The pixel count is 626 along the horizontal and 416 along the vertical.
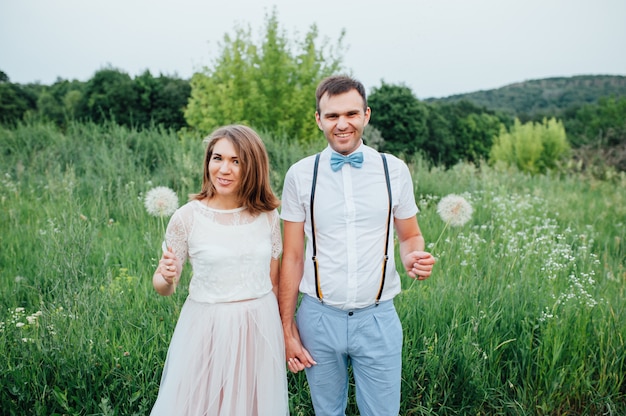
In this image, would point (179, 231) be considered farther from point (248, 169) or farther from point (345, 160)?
point (345, 160)

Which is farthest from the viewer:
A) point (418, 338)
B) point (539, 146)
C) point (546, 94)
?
point (546, 94)

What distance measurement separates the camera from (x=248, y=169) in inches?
89.2

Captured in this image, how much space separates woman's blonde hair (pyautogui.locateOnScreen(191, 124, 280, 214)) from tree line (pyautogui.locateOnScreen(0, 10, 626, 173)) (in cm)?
267

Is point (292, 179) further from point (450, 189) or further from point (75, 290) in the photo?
point (450, 189)

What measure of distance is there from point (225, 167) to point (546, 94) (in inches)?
3604

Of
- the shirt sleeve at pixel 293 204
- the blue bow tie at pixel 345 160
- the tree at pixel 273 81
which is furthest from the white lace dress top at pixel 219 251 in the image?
the tree at pixel 273 81

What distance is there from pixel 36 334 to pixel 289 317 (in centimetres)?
171

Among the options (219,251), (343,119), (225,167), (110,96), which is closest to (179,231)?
(219,251)

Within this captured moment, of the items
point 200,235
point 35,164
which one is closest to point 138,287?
point 200,235

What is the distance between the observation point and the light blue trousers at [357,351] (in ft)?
6.98

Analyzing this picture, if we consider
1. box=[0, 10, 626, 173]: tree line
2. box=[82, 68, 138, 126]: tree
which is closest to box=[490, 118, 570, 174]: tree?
box=[0, 10, 626, 173]: tree line

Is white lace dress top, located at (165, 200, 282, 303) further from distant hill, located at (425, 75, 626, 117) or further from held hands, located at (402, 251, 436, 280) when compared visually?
distant hill, located at (425, 75, 626, 117)

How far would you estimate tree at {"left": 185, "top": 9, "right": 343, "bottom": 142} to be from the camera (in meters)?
13.7

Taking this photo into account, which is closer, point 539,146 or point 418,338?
point 418,338
